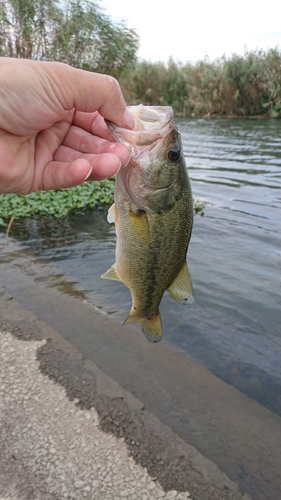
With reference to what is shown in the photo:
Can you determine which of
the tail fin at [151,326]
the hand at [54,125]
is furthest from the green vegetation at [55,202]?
the tail fin at [151,326]

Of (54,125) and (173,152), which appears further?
(54,125)

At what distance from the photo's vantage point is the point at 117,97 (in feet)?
6.88

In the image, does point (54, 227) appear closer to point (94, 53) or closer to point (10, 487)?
point (10, 487)

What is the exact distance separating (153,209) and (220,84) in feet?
108

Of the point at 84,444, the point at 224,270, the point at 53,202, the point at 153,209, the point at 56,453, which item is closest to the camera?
the point at 153,209

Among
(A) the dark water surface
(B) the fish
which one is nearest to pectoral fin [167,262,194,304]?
(B) the fish

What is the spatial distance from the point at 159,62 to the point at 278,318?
33986mm

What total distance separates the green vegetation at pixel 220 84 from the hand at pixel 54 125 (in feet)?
94.0

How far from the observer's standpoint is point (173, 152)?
222 cm

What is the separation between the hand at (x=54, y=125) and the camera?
82.1 inches

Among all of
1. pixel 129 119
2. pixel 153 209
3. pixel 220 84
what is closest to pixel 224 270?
pixel 153 209

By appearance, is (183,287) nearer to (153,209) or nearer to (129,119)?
(153,209)

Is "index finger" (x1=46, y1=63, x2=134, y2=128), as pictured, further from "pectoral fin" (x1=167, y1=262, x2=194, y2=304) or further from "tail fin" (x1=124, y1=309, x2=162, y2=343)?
"tail fin" (x1=124, y1=309, x2=162, y2=343)

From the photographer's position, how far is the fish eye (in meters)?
2.21
